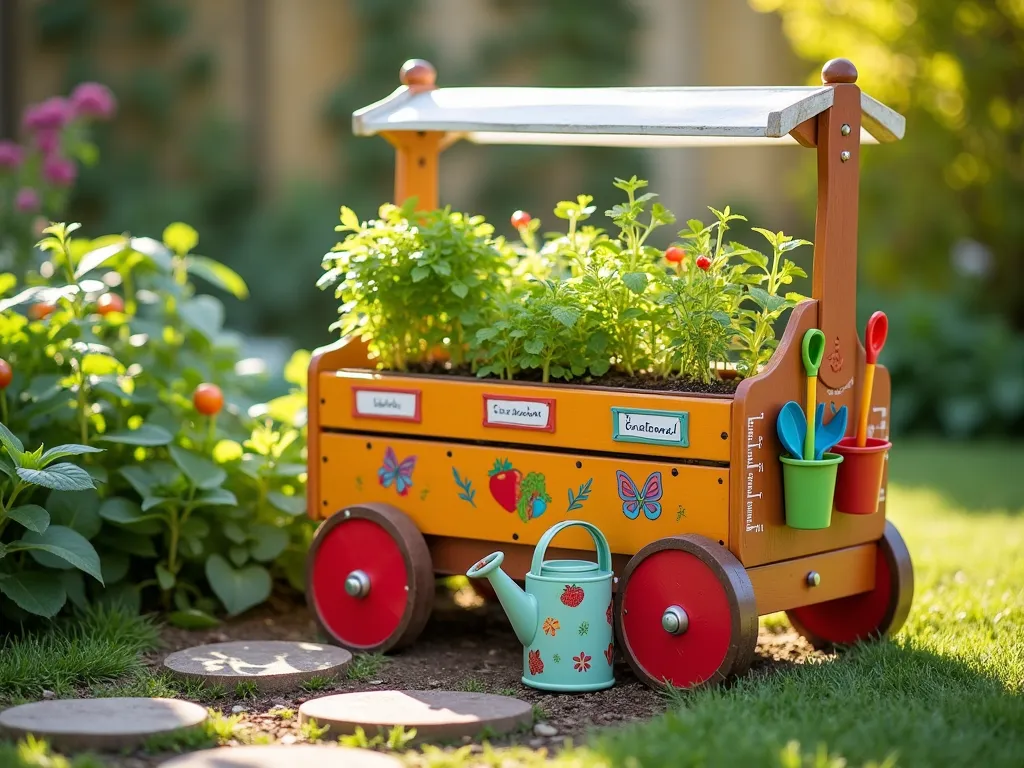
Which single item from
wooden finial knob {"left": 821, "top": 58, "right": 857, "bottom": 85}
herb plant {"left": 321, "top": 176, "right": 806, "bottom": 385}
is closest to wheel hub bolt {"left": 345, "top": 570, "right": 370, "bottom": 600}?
herb plant {"left": 321, "top": 176, "right": 806, "bottom": 385}

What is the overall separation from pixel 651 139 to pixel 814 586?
1.35 m

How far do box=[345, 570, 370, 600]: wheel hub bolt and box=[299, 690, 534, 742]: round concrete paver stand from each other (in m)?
0.59

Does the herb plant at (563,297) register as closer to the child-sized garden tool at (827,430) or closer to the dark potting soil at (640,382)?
the dark potting soil at (640,382)

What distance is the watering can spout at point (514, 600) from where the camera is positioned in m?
3.31

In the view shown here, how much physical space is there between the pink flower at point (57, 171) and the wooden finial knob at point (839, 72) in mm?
3435

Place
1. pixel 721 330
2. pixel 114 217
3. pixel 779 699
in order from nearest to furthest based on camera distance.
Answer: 1. pixel 779 699
2. pixel 721 330
3. pixel 114 217

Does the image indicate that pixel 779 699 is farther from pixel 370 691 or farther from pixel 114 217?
pixel 114 217

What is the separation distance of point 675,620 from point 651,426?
0.48 metres

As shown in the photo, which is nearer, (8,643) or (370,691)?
(370,691)

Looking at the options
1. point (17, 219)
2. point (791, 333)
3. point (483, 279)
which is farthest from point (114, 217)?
point (791, 333)

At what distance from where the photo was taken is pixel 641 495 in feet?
11.2

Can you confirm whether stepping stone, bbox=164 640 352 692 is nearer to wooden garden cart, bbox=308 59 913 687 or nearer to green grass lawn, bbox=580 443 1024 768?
wooden garden cart, bbox=308 59 913 687

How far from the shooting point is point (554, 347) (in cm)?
364

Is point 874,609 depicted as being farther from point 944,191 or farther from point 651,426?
point 944,191
